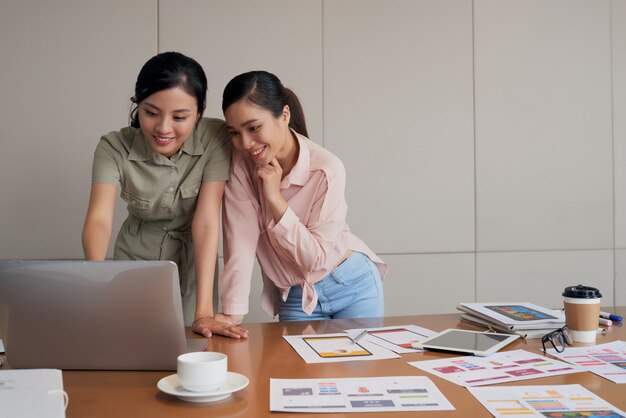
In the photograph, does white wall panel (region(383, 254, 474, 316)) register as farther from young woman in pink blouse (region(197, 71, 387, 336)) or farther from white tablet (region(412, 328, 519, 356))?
white tablet (region(412, 328, 519, 356))

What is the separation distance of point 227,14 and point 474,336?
219cm

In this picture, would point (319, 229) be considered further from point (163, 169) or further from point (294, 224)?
point (163, 169)

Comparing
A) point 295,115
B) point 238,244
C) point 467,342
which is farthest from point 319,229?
point 467,342

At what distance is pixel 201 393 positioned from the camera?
3.81ft

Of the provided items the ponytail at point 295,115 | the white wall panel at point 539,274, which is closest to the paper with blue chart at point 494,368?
the ponytail at point 295,115

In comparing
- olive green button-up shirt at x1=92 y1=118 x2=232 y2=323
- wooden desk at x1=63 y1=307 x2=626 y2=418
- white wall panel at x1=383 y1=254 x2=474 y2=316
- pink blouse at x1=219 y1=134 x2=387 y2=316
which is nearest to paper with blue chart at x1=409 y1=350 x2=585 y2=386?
wooden desk at x1=63 y1=307 x2=626 y2=418

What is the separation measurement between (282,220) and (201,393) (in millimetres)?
817

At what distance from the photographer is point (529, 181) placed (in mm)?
3707

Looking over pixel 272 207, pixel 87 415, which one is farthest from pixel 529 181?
pixel 87 415

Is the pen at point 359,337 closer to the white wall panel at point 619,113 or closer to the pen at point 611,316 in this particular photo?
the pen at point 611,316

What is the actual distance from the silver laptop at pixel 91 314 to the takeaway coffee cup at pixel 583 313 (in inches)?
38.2

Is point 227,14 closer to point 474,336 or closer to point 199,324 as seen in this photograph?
point 199,324

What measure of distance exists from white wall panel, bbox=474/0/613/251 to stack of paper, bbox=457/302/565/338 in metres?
1.71

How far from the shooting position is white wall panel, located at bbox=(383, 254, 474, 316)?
11.5 feet
